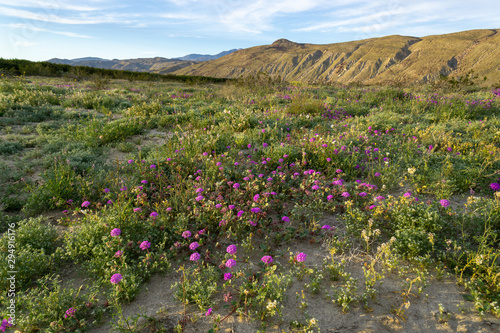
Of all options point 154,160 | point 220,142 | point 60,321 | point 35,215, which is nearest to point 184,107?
point 220,142

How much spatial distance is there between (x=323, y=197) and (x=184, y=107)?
785 cm

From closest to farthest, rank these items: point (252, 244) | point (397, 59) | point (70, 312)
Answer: point (70, 312)
point (252, 244)
point (397, 59)

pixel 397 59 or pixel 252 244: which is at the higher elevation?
pixel 397 59

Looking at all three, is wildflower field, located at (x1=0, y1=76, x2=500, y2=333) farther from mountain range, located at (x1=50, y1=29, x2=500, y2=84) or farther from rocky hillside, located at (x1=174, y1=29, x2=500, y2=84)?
mountain range, located at (x1=50, y1=29, x2=500, y2=84)

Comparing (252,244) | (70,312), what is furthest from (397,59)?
(70,312)

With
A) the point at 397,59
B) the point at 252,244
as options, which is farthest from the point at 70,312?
the point at 397,59

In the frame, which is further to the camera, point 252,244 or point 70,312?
point 252,244

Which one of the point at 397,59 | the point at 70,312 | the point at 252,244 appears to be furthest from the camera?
the point at 397,59

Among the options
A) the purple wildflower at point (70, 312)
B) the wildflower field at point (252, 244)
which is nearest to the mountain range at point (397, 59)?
the wildflower field at point (252, 244)

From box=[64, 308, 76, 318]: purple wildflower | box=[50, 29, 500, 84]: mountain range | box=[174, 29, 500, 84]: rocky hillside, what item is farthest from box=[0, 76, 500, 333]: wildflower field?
box=[50, 29, 500, 84]: mountain range

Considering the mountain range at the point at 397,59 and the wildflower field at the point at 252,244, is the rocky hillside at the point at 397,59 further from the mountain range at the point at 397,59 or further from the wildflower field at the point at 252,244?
the wildflower field at the point at 252,244

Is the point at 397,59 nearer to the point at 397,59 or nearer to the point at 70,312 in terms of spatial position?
the point at 397,59

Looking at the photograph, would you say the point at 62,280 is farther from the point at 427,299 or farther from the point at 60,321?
the point at 427,299

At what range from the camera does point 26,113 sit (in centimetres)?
802
